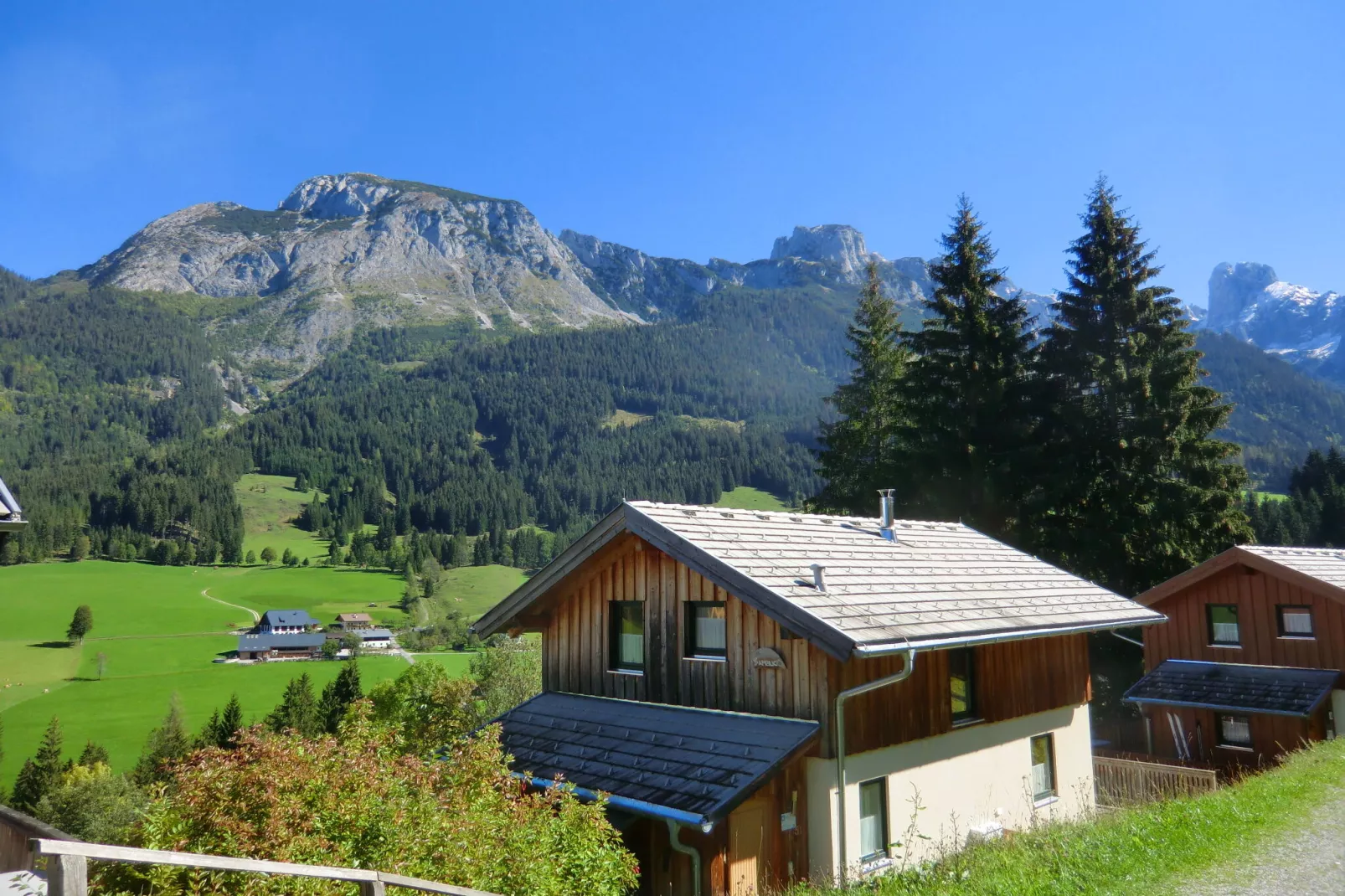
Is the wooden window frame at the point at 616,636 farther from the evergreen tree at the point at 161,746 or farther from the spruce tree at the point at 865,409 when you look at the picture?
the evergreen tree at the point at 161,746

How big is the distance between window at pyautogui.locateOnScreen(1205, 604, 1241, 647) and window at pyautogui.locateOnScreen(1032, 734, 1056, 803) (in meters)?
13.8

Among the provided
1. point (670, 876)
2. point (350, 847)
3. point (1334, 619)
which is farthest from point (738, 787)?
point (1334, 619)

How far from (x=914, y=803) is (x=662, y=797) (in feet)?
14.5

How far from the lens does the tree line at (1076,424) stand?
29.9 metres

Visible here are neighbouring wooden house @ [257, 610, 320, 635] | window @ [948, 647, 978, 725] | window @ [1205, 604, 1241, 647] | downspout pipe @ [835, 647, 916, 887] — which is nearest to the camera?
downspout pipe @ [835, 647, 916, 887]

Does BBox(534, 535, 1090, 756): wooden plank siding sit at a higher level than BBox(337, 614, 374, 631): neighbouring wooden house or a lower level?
higher

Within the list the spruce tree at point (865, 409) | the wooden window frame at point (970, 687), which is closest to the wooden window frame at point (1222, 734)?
the wooden window frame at point (970, 687)

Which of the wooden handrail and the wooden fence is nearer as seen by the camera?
the wooden handrail

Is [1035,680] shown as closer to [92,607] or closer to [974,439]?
[974,439]

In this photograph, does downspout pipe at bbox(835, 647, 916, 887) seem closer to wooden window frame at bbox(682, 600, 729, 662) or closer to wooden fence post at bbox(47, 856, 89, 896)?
wooden window frame at bbox(682, 600, 729, 662)

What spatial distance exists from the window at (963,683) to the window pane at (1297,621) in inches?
644

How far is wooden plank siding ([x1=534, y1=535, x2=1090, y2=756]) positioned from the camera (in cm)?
1195

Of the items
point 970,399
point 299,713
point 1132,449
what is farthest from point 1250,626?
point 299,713

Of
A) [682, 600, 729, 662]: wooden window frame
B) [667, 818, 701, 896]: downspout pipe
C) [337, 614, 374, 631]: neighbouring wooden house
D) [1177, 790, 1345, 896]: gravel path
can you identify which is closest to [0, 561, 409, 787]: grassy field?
[337, 614, 374, 631]: neighbouring wooden house
